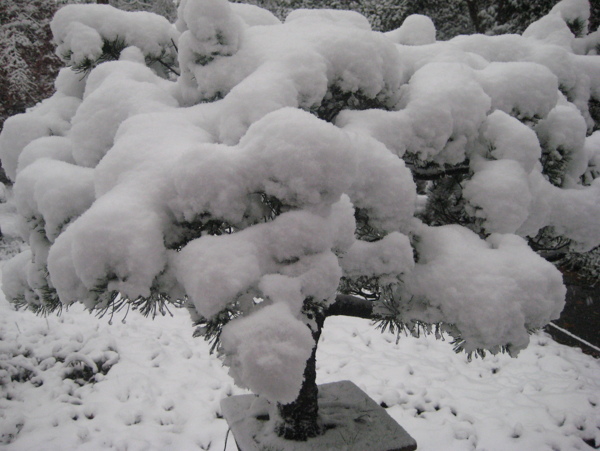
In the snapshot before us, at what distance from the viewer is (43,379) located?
405 cm

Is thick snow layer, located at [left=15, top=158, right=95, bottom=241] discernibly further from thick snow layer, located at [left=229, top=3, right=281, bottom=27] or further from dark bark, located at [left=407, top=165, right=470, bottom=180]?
dark bark, located at [left=407, top=165, right=470, bottom=180]

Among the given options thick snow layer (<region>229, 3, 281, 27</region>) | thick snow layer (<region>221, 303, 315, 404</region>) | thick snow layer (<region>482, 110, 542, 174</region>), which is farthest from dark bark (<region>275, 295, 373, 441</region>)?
thick snow layer (<region>229, 3, 281, 27</region>)

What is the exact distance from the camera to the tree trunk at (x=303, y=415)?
2.11 meters

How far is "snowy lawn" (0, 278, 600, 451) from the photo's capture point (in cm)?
339

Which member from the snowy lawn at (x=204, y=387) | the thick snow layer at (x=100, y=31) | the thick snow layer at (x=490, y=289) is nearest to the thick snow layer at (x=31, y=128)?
the thick snow layer at (x=100, y=31)

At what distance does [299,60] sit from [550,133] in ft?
3.75

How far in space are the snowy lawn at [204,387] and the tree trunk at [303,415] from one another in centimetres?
148

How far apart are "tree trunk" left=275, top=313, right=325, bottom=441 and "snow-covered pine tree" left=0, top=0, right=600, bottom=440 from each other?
10 millimetres

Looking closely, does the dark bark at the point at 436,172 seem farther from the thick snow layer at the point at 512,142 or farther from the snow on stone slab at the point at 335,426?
the snow on stone slab at the point at 335,426

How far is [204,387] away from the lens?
407cm

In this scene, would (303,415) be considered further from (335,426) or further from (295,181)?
(295,181)

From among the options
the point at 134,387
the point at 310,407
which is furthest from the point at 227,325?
the point at 134,387

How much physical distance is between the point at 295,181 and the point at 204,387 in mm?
3538

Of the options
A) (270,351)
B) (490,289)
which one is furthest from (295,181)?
(490,289)
